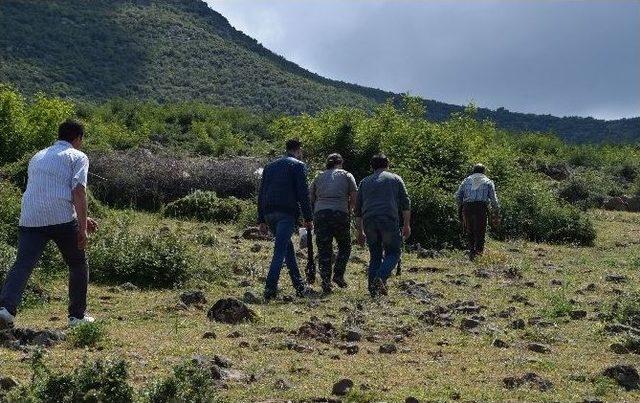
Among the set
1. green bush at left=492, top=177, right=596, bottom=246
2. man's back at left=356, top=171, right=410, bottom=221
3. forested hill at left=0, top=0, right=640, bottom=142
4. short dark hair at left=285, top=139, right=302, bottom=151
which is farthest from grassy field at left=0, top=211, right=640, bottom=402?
forested hill at left=0, top=0, right=640, bottom=142

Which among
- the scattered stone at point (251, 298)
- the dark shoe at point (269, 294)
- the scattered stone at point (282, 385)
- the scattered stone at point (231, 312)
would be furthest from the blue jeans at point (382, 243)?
the scattered stone at point (282, 385)

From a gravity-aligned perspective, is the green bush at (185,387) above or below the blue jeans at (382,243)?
below

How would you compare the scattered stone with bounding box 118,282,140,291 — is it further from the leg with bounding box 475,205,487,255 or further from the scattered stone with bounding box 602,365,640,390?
the leg with bounding box 475,205,487,255

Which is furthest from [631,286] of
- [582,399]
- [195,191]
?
[195,191]

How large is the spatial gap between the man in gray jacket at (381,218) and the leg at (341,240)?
173 millimetres

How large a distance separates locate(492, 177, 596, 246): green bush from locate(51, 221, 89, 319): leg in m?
14.3

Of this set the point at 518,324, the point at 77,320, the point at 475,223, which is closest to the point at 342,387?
the point at 77,320

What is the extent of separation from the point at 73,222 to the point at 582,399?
4137 millimetres

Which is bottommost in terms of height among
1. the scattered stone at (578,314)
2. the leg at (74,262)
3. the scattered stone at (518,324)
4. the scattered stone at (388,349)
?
the scattered stone at (388,349)

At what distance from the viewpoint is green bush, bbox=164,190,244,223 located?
783 inches

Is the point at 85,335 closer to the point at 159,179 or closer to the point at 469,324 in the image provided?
the point at 469,324

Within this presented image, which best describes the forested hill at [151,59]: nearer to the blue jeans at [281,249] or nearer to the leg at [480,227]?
the leg at [480,227]

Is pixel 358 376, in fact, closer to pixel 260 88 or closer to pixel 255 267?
pixel 255 267

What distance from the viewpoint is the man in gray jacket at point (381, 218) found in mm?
11102
